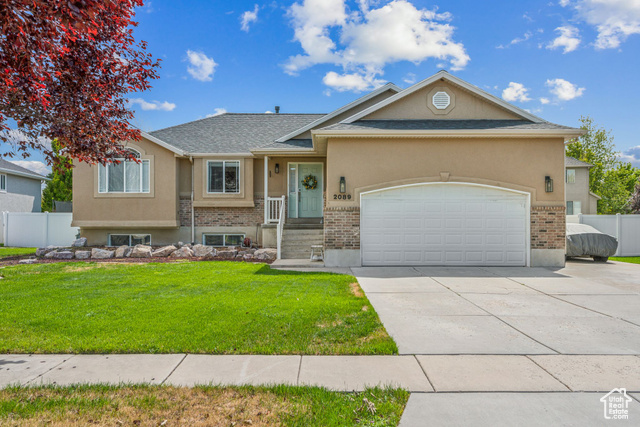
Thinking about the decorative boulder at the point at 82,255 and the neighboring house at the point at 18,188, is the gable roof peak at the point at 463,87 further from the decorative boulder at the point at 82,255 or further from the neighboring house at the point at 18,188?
the neighboring house at the point at 18,188

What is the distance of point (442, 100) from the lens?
11.6 meters

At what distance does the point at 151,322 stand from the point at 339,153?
722 centimetres

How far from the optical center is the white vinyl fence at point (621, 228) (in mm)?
14211

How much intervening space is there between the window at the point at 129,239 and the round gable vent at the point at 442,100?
12018 mm

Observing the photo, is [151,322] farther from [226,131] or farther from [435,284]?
[226,131]

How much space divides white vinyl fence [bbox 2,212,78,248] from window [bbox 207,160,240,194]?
7388 millimetres

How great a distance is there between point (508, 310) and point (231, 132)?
13.6 metres

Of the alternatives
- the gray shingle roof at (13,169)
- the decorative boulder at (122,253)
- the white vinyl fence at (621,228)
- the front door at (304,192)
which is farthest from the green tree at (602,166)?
the gray shingle roof at (13,169)

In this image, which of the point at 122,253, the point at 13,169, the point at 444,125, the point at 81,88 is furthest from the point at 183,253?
the point at 13,169

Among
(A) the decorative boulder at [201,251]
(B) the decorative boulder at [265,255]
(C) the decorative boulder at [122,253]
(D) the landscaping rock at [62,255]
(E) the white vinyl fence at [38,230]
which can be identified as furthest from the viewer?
(E) the white vinyl fence at [38,230]

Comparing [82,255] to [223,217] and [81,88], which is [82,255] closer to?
[223,217]

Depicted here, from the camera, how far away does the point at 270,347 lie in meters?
4.25

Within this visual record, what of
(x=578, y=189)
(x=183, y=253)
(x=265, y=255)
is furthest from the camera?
(x=578, y=189)
